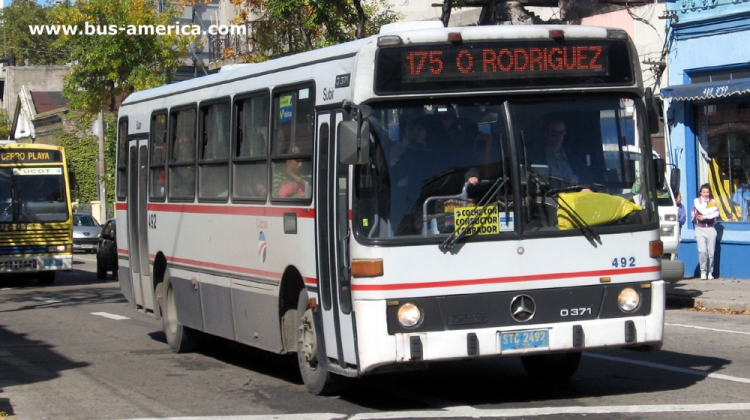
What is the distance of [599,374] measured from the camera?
10672 mm

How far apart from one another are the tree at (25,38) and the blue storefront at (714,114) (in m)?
79.2

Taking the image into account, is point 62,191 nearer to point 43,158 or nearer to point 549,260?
point 43,158

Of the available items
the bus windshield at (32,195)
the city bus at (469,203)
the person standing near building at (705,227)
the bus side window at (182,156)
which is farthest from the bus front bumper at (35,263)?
the city bus at (469,203)

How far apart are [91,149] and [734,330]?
52.7m

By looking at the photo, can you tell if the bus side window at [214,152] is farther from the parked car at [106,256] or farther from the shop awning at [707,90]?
the parked car at [106,256]

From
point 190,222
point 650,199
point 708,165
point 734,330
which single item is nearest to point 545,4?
point 708,165

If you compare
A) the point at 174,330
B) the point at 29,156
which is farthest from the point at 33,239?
the point at 174,330

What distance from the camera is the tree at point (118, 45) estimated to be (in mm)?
39312

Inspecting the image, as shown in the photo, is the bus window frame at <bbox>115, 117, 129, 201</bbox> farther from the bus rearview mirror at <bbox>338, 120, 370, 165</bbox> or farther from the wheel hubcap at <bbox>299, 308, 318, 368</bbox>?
the bus rearview mirror at <bbox>338, 120, 370, 165</bbox>

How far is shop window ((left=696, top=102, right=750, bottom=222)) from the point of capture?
72.3 ft

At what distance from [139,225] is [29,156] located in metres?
14.4

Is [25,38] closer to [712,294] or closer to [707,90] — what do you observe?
[707,90]

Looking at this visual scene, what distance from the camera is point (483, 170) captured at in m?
8.54

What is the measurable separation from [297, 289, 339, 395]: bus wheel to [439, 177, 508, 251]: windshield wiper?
65.4 inches
